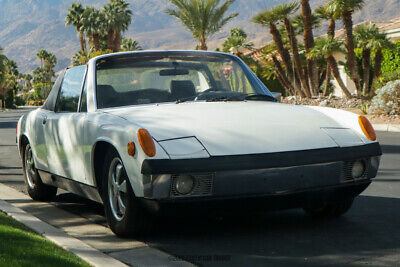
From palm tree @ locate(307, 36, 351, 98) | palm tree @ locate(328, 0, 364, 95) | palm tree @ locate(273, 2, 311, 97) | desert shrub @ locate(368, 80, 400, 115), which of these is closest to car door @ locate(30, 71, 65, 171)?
desert shrub @ locate(368, 80, 400, 115)

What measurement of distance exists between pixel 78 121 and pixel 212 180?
1.75 m

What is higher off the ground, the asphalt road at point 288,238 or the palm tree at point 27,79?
the asphalt road at point 288,238

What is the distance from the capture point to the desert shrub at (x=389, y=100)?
2045cm

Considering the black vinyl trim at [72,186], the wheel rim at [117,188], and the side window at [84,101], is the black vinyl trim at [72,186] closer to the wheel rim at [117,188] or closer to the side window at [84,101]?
the wheel rim at [117,188]

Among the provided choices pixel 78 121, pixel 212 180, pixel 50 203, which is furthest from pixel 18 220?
pixel 212 180

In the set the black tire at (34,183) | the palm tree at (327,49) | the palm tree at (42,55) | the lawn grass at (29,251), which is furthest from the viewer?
the palm tree at (42,55)

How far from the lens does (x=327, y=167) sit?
4.73m

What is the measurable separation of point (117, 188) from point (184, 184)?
2.51ft

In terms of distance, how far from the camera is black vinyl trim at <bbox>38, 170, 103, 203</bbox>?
5.47m

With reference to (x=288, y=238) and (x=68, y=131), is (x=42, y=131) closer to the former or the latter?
(x=68, y=131)

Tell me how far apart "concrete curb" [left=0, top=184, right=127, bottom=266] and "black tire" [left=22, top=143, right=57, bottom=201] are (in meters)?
0.67

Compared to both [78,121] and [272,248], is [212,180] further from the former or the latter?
[78,121]

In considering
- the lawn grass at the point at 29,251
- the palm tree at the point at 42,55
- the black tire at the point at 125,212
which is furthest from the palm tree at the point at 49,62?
the lawn grass at the point at 29,251

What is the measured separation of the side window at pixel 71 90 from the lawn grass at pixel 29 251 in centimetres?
157
